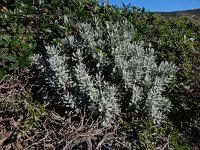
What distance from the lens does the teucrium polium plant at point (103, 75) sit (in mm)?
3514

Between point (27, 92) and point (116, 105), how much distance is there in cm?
94

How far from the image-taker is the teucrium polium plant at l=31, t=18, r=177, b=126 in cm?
351

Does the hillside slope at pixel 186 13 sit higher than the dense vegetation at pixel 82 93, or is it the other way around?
the hillside slope at pixel 186 13

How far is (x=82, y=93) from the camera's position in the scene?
3.59m

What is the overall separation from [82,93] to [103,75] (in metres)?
0.26

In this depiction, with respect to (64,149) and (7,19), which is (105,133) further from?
(7,19)

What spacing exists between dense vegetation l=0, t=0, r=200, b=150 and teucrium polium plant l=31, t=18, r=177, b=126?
0.05 meters

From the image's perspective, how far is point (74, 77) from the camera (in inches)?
146

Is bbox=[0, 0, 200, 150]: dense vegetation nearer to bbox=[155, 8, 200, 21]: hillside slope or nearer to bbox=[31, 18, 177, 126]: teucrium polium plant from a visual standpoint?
bbox=[31, 18, 177, 126]: teucrium polium plant

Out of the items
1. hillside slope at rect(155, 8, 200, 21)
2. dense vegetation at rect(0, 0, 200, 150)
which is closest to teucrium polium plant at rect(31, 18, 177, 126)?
dense vegetation at rect(0, 0, 200, 150)

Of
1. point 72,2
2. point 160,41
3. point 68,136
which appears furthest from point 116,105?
point 72,2

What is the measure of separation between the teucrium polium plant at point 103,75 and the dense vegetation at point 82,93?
0.05 metres

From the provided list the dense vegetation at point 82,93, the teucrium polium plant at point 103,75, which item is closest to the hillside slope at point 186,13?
the dense vegetation at point 82,93

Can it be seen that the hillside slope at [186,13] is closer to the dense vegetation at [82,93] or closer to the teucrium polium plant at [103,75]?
the dense vegetation at [82,93]
